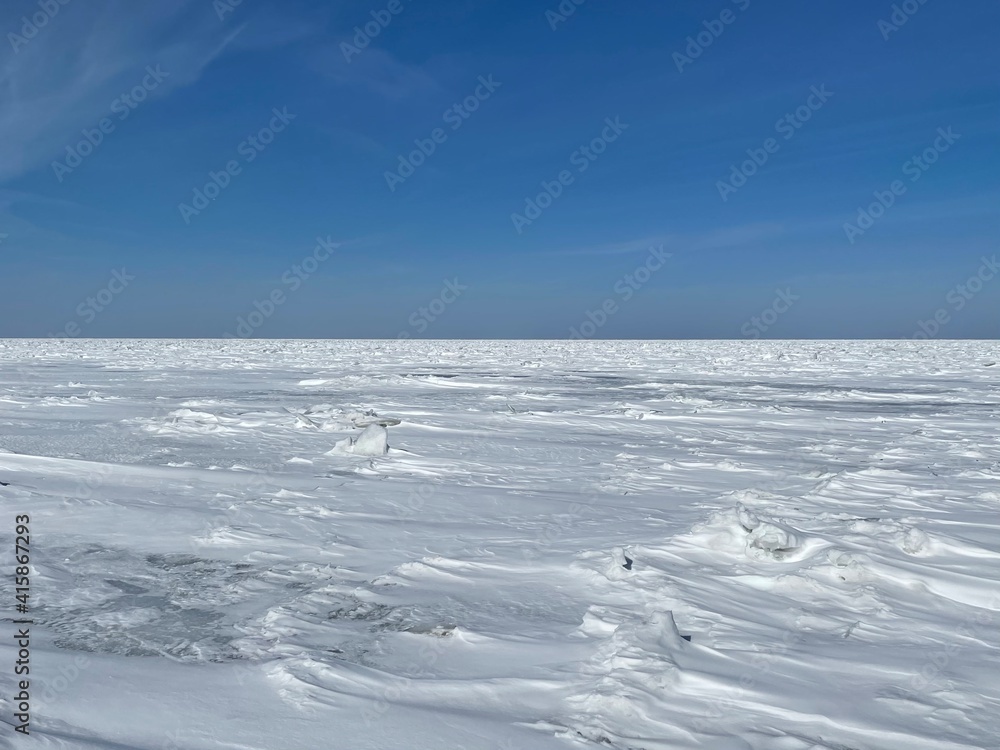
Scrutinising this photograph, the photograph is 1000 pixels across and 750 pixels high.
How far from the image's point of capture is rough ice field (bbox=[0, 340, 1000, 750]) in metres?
2.23

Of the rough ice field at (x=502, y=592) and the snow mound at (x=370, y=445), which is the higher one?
the snow mound at (x=370, y=445)

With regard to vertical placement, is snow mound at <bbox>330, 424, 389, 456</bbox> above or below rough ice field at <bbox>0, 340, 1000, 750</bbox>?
above

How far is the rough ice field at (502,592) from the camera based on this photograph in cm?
223

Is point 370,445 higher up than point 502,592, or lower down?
higher up

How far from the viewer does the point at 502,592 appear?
3.43 meters

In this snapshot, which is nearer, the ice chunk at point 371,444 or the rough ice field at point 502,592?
the rough ice field at point 502,592

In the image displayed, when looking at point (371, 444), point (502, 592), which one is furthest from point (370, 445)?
point (502, 592)

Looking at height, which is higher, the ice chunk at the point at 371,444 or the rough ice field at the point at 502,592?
the ice chunk at the point at 371,444

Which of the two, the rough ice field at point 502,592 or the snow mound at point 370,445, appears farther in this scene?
the snow mound at point 370,445

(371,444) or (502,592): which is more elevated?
(371,444)

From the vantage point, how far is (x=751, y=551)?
3.99 meters

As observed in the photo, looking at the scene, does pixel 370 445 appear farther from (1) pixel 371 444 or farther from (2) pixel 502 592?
(2) pixel 502 592

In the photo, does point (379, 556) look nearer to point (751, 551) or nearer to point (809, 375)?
point (751, 551)

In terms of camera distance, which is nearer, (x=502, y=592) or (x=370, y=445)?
(x=502, y=592)
